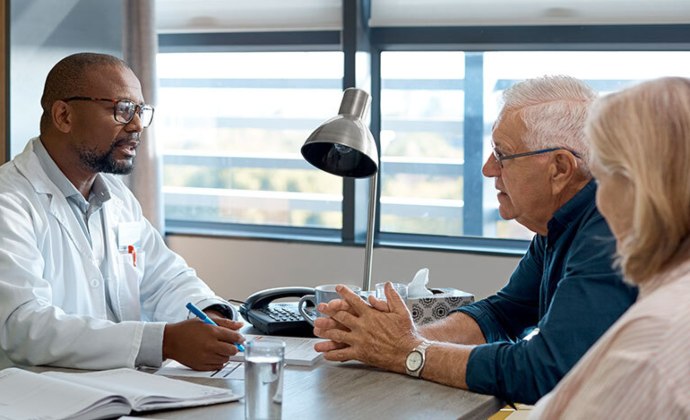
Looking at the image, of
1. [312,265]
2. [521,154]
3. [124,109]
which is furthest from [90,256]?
[312,265]

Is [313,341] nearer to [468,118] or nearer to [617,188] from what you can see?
[617,188]

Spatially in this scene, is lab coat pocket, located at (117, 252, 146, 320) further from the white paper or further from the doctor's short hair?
the white paper

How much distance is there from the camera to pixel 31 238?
2.31 meters

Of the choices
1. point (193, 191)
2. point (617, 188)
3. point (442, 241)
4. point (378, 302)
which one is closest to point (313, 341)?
point (378, 302)

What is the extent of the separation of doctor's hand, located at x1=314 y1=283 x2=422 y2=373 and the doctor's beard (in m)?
0.92

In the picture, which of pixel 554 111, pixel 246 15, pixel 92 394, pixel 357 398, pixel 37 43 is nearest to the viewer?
pixel 92 394

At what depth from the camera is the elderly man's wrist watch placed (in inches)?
75.1

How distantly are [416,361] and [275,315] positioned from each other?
0.58 meters

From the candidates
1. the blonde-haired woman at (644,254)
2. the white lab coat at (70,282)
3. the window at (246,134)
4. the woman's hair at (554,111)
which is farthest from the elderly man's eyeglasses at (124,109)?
the window at (246,134)

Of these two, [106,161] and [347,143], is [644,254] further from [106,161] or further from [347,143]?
[106,161]

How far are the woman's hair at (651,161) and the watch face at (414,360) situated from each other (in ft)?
2.37

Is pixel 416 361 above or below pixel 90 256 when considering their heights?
below

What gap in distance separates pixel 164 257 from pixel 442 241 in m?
2.01

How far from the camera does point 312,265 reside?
14.9 ft
